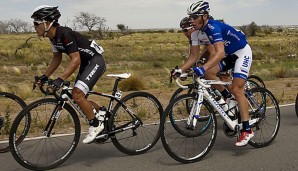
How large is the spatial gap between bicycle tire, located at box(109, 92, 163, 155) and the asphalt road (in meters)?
0.13

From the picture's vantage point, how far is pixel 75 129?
16.7ft

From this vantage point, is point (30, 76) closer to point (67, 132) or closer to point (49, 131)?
point (67, 132)

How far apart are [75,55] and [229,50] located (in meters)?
2.33

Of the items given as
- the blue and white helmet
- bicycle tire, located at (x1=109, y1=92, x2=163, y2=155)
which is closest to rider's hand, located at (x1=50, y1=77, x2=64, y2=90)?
bicycle tire, located at (x1=109, y1=92, x2=163, y2=155)

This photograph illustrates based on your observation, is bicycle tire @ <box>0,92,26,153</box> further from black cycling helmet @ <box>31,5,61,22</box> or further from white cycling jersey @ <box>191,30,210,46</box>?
white cycling jersey @ <box>191,30,210,46</box>

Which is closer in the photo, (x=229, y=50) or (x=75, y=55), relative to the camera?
(x=75, y=55)

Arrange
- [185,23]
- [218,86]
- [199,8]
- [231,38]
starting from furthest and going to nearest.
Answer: [185,23] → [218,86] → [231,38] → [199,8]

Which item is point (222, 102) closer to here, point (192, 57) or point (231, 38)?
point (231, 38)

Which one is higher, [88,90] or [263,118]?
[88,90]

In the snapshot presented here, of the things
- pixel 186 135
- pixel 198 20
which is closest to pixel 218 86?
pixel 186 135

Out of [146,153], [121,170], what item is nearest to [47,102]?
[121,170]

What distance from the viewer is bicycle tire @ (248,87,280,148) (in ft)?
19.3

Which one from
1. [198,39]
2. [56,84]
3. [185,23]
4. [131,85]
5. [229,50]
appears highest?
[185,23]

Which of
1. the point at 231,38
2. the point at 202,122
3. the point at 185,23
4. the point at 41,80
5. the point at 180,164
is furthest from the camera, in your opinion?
the point at 185,23
